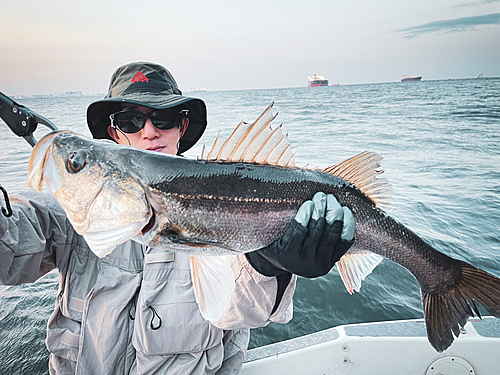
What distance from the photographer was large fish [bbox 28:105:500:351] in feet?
5.90

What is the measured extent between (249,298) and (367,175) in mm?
1260

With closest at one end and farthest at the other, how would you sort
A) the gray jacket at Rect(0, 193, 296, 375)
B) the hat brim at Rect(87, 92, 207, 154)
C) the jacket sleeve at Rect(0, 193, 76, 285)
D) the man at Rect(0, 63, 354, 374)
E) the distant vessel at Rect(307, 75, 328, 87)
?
1. the jacket sleeve at Rect(0, 193, 76, 285)
2. the man at Rect(0, 63, 354, 374)
3. the gray jacket at Rect(0, 193, 296, 375)
4. the hat brim at Rect(87, 92, 207, 154)
5. the distant vessel at Rect(307, 75, 328, 87)

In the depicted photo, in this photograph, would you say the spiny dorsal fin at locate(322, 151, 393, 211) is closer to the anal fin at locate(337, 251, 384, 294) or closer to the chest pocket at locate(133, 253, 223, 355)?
the anal fin at locate(337, 251, 384, 294)

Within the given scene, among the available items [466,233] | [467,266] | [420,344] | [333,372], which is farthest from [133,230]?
[466,233]

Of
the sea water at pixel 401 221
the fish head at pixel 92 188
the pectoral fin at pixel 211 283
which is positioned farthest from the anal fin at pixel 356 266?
the fish head at pixel 92 188

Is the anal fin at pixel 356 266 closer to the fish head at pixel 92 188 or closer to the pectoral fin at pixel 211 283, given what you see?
the pectoral fin at pixel 211 283

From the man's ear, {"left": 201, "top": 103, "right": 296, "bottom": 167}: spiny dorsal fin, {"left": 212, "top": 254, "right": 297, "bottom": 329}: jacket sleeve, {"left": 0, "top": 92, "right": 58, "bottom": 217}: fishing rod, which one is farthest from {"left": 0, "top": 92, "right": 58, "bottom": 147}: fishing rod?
{"left": 212, "top": 254, "right": 297, "bottom": 329}: jacket sleeve

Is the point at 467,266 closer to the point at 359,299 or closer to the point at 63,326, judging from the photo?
the point at 63,326

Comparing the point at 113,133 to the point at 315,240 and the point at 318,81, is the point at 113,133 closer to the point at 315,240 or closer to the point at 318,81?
the point at 315,240

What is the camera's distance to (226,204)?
6.34ft

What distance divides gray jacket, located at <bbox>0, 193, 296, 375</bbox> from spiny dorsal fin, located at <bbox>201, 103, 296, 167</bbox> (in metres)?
0.87

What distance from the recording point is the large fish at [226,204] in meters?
1.80

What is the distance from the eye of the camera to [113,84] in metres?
3.48

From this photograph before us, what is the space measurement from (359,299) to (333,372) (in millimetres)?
2844
